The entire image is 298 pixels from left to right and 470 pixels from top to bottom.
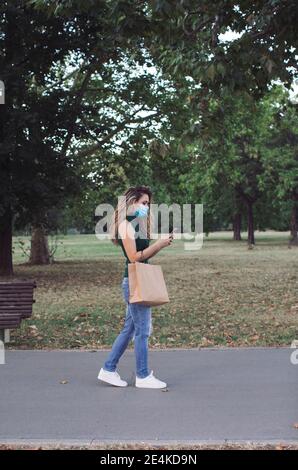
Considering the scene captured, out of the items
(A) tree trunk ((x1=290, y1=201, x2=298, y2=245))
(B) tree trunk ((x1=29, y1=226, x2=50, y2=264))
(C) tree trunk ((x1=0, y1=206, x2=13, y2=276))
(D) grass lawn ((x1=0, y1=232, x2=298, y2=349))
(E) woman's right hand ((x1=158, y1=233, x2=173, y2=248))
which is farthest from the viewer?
(A) tree trunk ((x1=290, y1=201, x2=298, y2=245))

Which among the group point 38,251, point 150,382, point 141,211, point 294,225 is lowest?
point 38,251

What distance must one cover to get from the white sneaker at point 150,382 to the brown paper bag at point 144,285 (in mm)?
704

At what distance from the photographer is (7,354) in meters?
8.35

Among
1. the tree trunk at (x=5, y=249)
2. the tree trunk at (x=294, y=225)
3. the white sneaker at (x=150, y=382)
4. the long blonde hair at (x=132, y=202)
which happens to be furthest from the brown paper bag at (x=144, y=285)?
the tree trunk at (x=294, y=225)

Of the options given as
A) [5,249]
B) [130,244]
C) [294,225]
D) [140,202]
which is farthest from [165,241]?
[294,225]

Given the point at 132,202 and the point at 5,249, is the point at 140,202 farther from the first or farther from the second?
the point at 5,249

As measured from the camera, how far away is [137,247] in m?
6.44

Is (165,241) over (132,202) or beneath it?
beneath

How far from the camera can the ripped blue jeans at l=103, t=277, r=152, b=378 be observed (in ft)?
21.6

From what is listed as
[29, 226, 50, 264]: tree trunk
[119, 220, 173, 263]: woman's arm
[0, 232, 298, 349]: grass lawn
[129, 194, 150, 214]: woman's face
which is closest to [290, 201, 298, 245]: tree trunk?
[29, 226, 50, 264]: tree trunk

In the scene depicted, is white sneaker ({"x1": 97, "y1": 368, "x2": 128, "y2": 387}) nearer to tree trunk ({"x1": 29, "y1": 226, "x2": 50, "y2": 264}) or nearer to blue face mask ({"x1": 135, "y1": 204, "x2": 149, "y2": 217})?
blue face mask ({"x1": 135, "y1": 204, "x2": 149, "y2": 217})

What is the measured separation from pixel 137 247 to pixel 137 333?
775 millimetres

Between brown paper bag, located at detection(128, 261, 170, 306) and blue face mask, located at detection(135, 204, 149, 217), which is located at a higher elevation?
blue face mask, located at detection(135, 204, 149, 217)

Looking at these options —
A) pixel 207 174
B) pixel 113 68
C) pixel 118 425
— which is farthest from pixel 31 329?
pixel 207 174
